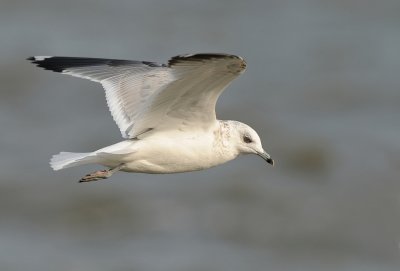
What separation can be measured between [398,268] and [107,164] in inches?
216

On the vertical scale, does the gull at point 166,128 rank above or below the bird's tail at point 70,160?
above

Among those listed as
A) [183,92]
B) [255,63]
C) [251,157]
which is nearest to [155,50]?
[255,63]

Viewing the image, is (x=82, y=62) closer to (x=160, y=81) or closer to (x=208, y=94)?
(x=160, y=81)

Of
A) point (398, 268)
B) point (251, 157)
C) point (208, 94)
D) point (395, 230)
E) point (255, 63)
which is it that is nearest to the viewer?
point (208, 94)

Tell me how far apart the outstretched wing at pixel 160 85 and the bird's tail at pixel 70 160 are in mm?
427

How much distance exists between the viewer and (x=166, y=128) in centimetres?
785

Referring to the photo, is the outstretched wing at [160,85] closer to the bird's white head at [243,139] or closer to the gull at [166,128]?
the gull at [166,128]

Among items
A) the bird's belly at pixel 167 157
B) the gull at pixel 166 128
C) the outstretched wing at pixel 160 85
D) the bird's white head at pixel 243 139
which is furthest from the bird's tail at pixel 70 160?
the bird's white head at pixel 243 139

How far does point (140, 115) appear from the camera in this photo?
788cm

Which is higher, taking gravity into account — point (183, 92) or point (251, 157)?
point (183, 92)

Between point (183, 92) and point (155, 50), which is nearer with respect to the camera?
point (183, 92)

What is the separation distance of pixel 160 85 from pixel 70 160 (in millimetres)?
805

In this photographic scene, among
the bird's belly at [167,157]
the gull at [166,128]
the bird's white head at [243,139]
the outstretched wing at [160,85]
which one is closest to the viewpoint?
the outstretched wing at [160,85]

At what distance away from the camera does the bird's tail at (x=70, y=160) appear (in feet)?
24.7
